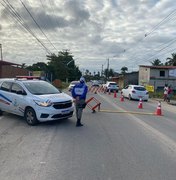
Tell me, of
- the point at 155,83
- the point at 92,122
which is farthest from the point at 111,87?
the point at 92,122

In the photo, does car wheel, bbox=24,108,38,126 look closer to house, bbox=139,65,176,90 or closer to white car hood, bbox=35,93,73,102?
white car hood, bbox=35,93,73,102

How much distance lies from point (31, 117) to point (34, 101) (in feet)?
2.04

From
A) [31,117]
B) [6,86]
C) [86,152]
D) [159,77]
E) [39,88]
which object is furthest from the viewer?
[159,77]

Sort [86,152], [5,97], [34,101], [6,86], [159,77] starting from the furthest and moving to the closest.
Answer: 1. [159,77]
2. [6,86]
3. [5,97]
4. [34,101]
5. [86,152]

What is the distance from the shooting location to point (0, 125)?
9586 mm

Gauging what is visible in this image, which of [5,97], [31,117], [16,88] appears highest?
[16,88]

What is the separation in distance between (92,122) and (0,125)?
140 inches

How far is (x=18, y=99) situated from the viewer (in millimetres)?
10188

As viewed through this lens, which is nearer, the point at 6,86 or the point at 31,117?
the point at 31,117

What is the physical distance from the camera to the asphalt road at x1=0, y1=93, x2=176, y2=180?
4926 millimetres

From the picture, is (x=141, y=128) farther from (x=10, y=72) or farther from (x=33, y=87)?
(x=10, y=72)

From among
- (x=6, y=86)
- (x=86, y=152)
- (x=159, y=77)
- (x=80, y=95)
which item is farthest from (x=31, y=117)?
(x=159, y=77)

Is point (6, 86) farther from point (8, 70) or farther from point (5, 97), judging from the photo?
point (8, 70)

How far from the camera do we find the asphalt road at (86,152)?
4.93m
